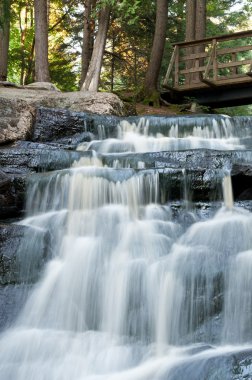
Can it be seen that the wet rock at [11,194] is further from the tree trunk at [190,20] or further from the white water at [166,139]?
the tree trunk at [190,20]

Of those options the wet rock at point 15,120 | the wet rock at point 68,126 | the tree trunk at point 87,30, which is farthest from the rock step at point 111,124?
the tree trunk at point 87,30

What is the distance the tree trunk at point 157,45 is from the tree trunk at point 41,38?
138 inches

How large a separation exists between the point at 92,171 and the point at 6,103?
3.89 meters

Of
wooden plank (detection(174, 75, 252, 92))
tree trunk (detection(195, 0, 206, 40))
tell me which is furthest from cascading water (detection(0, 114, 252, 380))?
tree trunk (detection(195, 0, 206, 40))

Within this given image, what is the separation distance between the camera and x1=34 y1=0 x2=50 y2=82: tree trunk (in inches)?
590

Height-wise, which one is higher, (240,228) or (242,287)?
(240,228)

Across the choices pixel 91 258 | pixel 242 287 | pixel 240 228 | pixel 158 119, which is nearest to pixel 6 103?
pixel 158 119

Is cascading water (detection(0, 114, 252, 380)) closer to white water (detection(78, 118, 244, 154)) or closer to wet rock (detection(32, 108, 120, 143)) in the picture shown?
white water (detection(78, 118, 244, 154))

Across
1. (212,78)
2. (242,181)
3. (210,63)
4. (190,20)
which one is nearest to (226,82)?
(210,63)

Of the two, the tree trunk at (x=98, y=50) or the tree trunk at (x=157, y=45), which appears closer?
the tree trunk at (x=98, y=50)

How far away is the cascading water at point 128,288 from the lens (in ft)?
15.1

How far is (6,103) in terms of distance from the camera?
34.1ft

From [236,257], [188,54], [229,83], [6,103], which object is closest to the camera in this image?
[236,257]

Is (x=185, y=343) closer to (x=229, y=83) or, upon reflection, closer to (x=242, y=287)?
(x=242, y=287)
